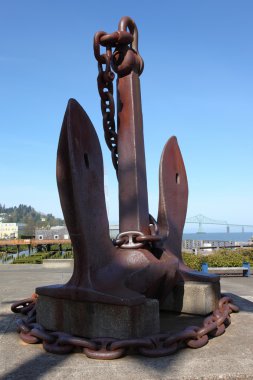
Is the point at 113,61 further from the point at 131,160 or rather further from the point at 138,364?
the point at 138,364

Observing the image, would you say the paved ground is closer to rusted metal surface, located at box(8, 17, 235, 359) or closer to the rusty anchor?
rusted metal surface, located at box(8, 17, 235, 359)

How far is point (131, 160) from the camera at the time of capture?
4.47m

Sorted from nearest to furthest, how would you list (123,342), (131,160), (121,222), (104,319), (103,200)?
(123,342), (104,319), (103,200), (121,222), (131,160)

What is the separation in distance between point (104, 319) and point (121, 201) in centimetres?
151

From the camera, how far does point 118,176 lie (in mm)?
4586

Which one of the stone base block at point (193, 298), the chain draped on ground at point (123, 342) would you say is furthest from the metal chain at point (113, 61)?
the chain draped on ground at point (123, 342)

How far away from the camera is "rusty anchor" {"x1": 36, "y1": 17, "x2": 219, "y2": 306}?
349 centimetres

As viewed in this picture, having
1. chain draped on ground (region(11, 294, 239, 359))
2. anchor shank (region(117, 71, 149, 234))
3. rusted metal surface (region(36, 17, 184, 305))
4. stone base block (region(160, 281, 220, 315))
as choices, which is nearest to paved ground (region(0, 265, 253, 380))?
chain draped on ground (region(11, 294, 239, 359))

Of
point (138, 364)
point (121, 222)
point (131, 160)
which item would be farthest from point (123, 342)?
point (131, 160)

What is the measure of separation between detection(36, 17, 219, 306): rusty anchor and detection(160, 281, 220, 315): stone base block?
0.11 metres

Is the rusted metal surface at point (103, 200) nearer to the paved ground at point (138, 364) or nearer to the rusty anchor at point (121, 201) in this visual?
the rusty anchor at point (121, 201)

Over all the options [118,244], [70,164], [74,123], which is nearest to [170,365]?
[118,244]

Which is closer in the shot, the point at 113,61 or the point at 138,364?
the point at 138,364

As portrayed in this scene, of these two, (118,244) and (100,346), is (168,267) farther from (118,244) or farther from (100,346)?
(100,346)
